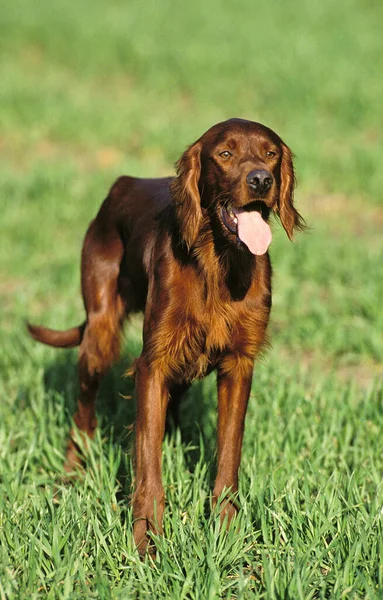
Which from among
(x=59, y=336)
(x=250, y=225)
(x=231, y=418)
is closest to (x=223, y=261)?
(x=250, y=225)

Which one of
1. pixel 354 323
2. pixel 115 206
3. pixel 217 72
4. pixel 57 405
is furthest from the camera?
pixel 217 72

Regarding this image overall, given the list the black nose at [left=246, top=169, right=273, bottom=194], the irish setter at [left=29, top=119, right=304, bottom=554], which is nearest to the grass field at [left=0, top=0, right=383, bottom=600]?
the irish setter at [left=29, top=119, right=304, bottom=554]

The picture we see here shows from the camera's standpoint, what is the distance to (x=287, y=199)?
318 cm

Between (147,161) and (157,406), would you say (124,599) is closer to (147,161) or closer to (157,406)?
(157,406)

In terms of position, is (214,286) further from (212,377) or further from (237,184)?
(212,377)

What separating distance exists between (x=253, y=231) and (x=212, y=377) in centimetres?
203

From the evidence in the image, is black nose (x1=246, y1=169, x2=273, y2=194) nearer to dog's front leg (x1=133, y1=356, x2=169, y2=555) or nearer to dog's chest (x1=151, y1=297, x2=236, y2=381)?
dog's chest (x1=151, y1=297, x2=236, y2=381)

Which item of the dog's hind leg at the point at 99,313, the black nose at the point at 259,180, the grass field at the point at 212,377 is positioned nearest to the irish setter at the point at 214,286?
the black nose at the point at 259,180

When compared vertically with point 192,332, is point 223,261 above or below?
above

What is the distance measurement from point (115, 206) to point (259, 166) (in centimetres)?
121

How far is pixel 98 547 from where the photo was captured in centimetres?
281

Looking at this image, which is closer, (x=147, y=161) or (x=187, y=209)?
(x=187, y=209)

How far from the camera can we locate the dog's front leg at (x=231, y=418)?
10.4 feet

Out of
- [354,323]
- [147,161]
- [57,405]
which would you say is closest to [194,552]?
[57,405]
